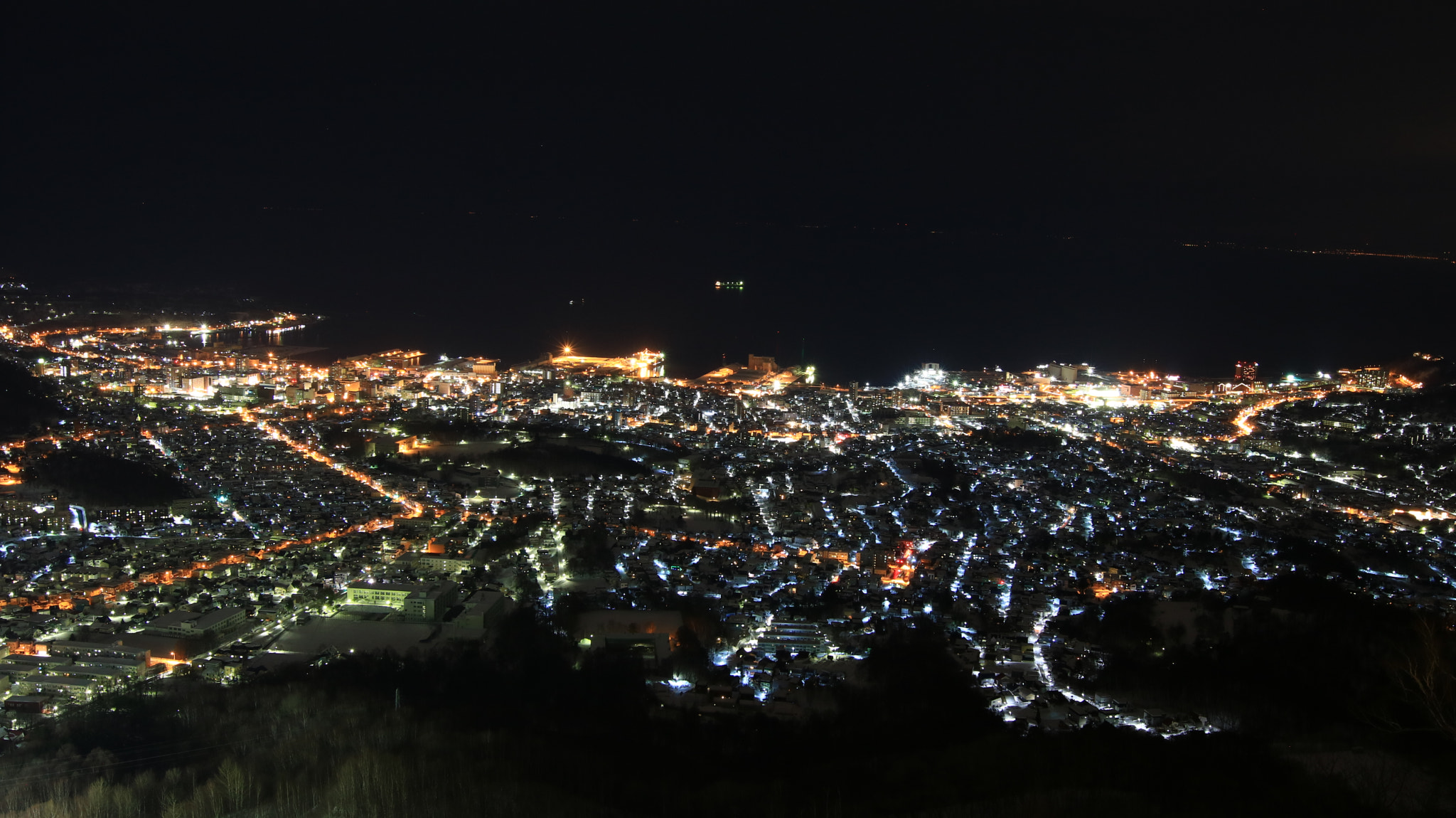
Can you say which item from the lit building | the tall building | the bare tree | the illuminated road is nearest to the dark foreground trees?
the bare tree

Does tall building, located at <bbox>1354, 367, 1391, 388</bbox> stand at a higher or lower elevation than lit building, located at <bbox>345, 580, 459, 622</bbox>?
higher

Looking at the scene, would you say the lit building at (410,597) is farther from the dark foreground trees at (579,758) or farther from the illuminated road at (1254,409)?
the illuminated road at (1254,409)

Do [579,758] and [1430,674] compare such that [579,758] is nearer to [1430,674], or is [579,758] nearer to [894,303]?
[1430,674]

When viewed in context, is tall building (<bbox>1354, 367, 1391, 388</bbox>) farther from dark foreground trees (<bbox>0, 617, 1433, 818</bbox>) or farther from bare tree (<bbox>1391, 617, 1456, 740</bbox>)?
dark foreground trees (<bbox>0, 617, 1433, 818</bbox>)

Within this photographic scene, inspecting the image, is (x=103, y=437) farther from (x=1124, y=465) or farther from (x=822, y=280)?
(x=822, y=280)

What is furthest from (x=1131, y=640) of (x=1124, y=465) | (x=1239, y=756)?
(x=1124, y=465)

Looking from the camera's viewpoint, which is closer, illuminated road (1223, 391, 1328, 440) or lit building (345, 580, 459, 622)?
lit building (345, 580, 459, 622)

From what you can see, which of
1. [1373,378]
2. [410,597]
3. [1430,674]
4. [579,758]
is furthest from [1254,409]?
[579,758]

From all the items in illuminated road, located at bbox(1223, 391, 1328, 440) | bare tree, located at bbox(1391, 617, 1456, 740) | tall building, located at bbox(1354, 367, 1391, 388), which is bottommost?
illuminated road, located at bbox(1223, 391, 1328, 440)

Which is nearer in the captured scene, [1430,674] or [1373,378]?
[1430,674]

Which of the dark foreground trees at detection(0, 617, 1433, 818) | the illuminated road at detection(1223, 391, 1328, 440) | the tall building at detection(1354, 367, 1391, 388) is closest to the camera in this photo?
Result: the dark foreground trees at detection(0, 617, 1433, 818)

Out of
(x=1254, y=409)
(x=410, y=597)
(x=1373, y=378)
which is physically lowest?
(x=410, y=597)
